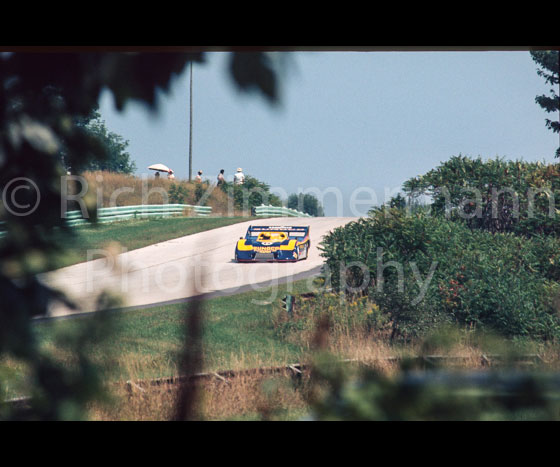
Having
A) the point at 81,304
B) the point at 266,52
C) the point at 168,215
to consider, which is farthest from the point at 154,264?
the point at 266,52

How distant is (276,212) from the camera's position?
3100 mm

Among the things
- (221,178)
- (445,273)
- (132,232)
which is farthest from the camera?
(445,273)

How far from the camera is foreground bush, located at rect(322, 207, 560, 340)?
9.20ft

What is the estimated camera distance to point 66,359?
1406 millimetres

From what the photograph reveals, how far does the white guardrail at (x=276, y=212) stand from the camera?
2.99 meters

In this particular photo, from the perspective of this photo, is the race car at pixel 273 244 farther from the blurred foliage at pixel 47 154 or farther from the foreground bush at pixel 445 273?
the blurred foliage at pixel 47 154

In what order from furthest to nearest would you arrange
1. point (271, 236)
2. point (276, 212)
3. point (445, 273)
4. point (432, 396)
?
1. point (271, 236)
2. point (445, 273)
3. point (276, 212)
4. point (432, 396)

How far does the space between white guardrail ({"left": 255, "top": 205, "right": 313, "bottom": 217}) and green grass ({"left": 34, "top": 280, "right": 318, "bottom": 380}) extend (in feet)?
1.70

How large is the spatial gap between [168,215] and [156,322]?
545 millimetres

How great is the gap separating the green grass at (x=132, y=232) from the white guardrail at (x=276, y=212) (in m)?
0.08

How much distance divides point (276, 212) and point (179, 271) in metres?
0.79

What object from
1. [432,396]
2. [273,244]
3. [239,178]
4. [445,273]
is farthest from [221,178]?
[445,273]

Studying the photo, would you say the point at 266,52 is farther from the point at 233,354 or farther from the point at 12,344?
the point at 233,354
